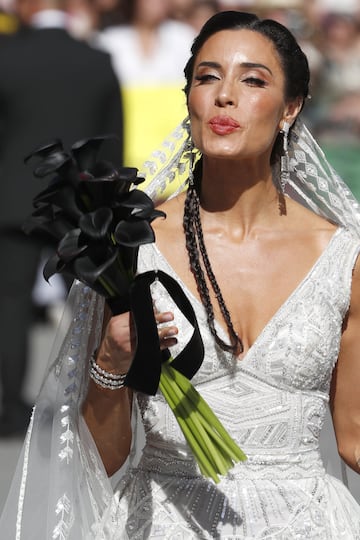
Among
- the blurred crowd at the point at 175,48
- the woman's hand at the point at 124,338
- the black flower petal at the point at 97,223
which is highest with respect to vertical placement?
the blurred crowd at the point at 175,48

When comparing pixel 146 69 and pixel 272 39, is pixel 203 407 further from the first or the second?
pixel 146 69

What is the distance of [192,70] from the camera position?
3.67 m

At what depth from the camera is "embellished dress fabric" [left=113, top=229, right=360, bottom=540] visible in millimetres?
3422

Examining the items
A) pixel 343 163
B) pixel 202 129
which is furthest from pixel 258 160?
pixel 343 163

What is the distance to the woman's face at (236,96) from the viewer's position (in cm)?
349

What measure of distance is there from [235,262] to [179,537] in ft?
2.32

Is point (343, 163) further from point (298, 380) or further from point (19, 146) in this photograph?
point (298, 380)

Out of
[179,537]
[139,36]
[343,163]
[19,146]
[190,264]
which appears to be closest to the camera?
[179,537]

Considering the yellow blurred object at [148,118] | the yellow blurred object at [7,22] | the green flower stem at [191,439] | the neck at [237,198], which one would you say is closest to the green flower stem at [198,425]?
the green flower stem at [191,439]

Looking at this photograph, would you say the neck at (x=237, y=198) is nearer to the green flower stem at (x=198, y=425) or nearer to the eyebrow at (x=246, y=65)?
the eyebrow at (x=246, y=65)

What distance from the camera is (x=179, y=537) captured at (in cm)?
338

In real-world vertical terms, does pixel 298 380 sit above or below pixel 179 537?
above

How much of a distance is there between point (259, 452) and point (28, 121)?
4.70 m

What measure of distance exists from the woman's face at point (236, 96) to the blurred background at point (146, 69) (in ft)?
11.2
